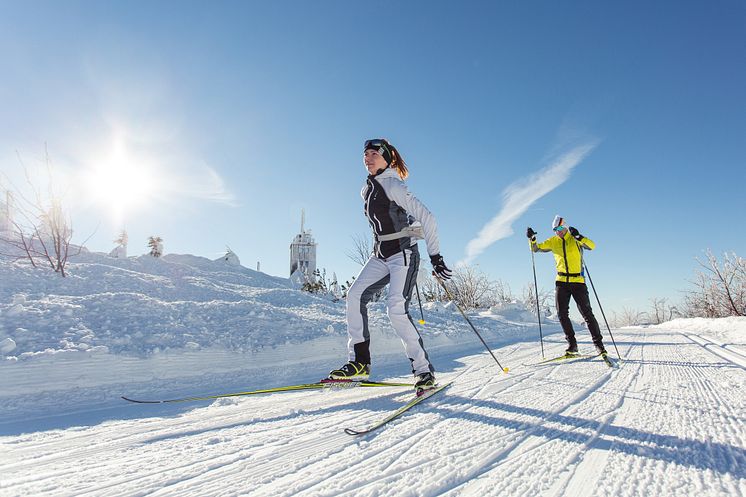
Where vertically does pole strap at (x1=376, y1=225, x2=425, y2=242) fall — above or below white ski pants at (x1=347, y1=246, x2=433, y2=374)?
above

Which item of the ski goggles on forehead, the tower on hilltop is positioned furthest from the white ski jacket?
the tower on hilltop

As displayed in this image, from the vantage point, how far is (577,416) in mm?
2012

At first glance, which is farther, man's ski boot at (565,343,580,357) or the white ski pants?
man's ski boot at (565,343,580,357)

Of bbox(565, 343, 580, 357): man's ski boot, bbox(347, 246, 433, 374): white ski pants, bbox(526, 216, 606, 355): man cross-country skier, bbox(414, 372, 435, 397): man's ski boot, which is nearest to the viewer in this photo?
bbox(414, 372, 435, 397): man's ski boot

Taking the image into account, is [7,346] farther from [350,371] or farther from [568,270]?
[568,270]

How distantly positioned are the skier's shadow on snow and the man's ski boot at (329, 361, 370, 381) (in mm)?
1147

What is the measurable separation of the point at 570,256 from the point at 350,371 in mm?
3965

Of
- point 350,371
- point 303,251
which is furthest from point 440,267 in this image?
point 303,251

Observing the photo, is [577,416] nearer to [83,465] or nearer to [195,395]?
[83,465]

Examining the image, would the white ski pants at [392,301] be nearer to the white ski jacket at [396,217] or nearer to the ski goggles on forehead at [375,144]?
the white ski jacket at [396,217]

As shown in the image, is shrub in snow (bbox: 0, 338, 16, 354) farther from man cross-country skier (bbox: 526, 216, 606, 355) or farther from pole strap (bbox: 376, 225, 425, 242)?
man cross-country skier (bbox: 526, 216, 606, 355)

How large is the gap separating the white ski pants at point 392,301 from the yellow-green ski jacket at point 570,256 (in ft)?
10.2

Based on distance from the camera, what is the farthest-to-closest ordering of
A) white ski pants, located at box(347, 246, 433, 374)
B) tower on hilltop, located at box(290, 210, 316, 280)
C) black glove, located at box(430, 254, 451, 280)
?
tower on hilltop, located at box(290, 210, 316, 280), black glove, located at box(430, 254, 451, 280), white ski pants, located at box(347, 246, 433, 374)

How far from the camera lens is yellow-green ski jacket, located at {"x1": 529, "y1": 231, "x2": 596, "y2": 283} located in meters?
5.16
